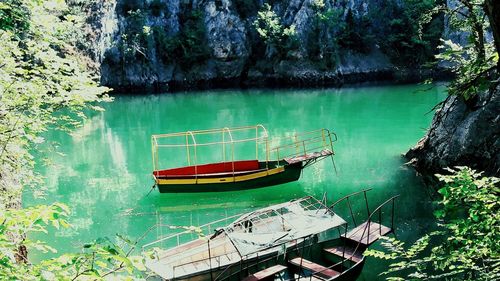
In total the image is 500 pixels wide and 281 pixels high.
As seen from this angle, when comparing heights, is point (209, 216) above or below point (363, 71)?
below

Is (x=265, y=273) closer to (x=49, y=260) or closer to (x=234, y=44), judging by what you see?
(x=49, y=260)

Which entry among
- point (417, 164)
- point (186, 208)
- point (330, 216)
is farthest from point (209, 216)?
point (417, 164)

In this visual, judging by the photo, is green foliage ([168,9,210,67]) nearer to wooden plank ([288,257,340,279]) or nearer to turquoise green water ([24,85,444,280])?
turquoise green water ([24,85,444,280])

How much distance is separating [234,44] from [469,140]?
3095cm

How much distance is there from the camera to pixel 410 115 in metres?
26.7

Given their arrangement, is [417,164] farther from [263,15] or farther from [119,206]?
[263,15]

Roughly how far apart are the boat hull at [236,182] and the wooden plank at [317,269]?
6532mm

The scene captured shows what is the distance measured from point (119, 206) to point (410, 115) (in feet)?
60.6

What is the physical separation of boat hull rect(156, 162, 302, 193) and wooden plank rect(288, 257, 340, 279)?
257 inches

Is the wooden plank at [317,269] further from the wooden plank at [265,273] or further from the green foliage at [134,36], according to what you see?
the green foliage at [134,36]

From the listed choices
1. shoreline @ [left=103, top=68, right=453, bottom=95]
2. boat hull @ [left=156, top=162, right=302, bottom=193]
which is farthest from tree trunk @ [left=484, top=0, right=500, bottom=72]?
shoreline @ [left=103, top=68, right=453, bottom=95]

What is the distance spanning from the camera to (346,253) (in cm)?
898

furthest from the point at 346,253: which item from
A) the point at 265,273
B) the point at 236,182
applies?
the point at 236,182

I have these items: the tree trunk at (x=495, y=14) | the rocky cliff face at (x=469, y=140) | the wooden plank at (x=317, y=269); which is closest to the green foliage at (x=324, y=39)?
the rocky cliff face at (x=469, y=140)
